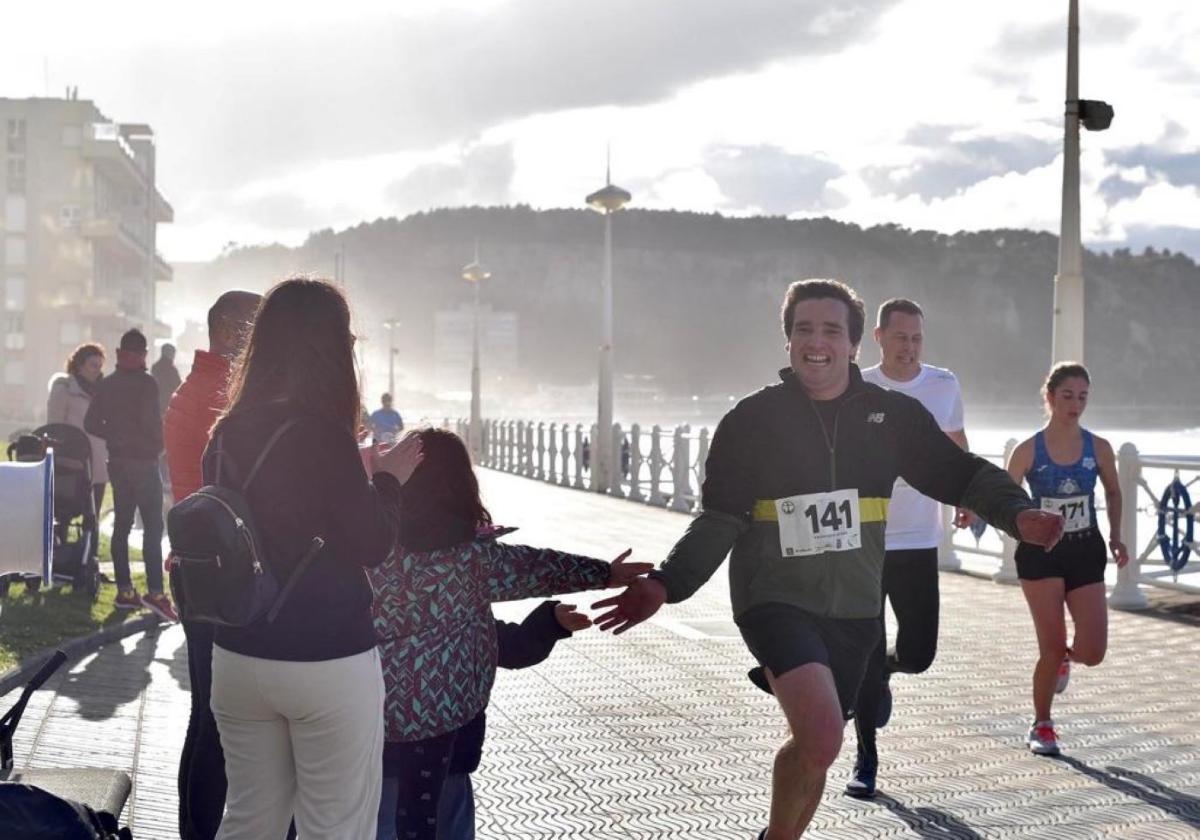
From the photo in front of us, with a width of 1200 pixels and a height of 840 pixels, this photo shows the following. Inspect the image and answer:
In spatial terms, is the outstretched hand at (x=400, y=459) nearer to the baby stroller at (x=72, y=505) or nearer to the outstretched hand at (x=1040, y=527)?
the outstretched hand at (x=1040, y=527)

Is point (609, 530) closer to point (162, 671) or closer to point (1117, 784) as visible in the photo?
point (162, 671)

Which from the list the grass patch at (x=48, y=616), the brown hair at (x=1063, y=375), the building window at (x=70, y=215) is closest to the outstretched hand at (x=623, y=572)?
the brown hair at (x=1063, y=375)

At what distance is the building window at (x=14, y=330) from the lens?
2768 inches

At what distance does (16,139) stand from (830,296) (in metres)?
71.4

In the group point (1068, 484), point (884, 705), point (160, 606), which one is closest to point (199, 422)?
point (884, 705)

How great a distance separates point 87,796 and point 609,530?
54.0ft

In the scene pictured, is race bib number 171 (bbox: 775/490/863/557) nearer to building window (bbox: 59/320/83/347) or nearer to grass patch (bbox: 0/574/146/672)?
grass patch (bbox: 0/574/146/672)

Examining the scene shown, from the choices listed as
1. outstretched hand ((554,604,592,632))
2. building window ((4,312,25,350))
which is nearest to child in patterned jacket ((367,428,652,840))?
outstretched hand ((554,604,592,632))

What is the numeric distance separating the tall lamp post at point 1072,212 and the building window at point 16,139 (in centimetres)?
6335

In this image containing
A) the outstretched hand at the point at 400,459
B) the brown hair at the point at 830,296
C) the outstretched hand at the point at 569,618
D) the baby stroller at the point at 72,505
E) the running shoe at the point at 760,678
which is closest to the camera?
the outstretched hand at the point at 400,459

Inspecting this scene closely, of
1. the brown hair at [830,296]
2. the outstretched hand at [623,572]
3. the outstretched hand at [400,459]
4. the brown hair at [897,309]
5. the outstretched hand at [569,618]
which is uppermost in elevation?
the brown hair at [897,309]

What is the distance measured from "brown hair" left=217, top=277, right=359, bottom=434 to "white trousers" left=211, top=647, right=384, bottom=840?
52cm

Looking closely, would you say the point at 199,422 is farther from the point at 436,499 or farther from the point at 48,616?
the point at 48,616

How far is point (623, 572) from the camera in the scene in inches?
171
